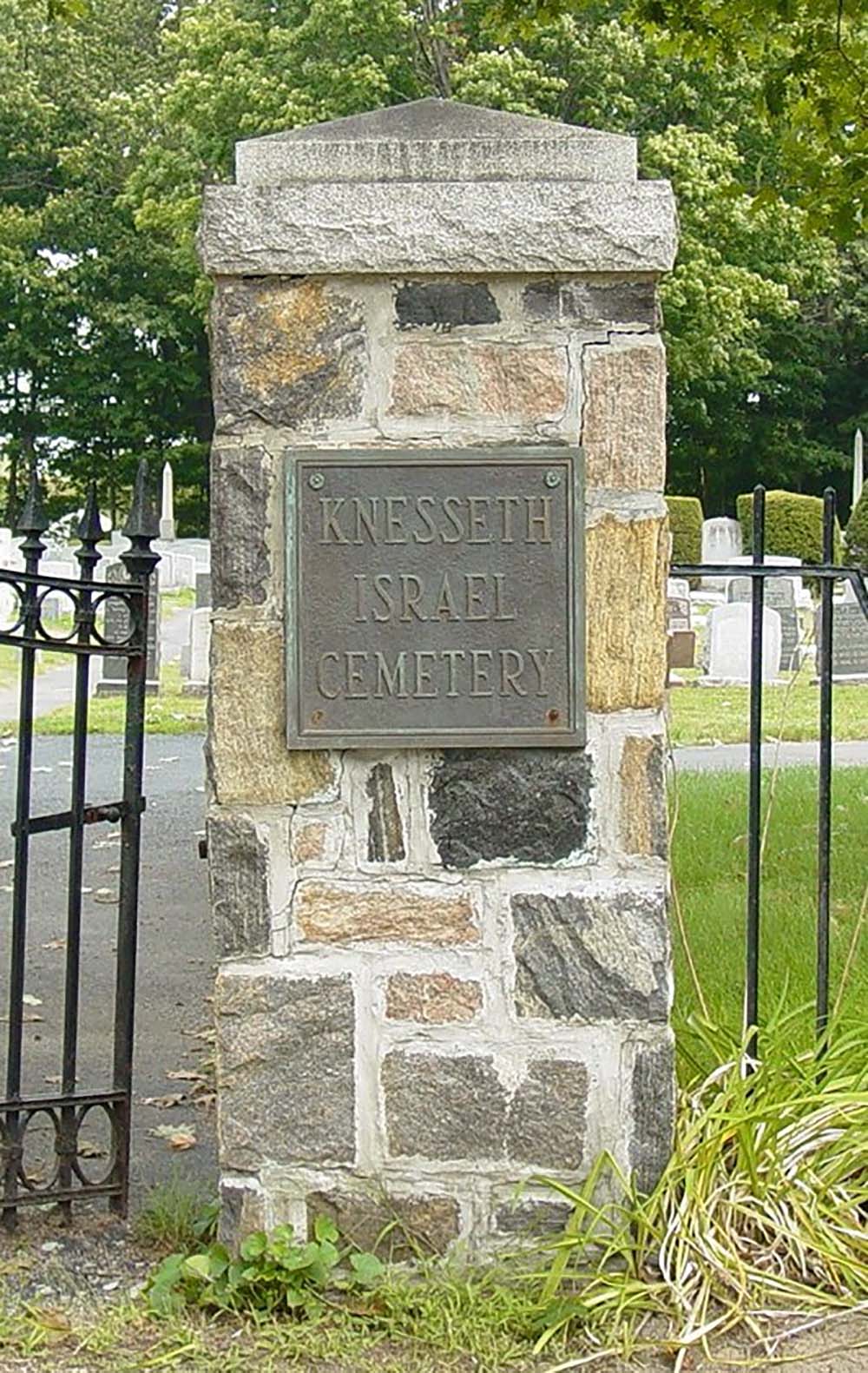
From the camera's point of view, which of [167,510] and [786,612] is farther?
[167,510]

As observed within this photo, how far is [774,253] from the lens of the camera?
27125 mm

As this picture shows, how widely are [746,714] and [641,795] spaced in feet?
31.4

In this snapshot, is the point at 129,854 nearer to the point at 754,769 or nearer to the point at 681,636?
the point at 754,769

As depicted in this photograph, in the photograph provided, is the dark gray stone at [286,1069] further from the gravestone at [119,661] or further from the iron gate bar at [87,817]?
the gravestone at [119,661]

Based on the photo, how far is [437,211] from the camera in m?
2.81

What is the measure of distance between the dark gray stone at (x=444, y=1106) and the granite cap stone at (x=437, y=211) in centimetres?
144

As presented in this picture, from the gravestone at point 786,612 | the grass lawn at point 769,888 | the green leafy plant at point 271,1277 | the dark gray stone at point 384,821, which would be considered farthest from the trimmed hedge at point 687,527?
the green leafy plant at point 271,1277

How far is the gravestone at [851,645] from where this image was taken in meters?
14.2

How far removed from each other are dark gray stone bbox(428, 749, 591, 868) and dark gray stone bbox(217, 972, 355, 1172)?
13.6 inches

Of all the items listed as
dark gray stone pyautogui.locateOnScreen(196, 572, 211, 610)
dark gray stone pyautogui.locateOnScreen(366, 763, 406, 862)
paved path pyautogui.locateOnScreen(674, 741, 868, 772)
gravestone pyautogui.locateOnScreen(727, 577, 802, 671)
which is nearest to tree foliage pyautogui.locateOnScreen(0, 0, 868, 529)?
dark gray stone pyautogui.locateOnScreen(196, 572, 211, 610)

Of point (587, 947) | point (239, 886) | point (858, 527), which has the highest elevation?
point (858, 527)

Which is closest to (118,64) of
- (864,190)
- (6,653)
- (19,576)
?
(6,653)

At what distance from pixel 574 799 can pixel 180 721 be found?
9305 mm

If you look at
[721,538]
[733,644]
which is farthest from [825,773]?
[721,538]
